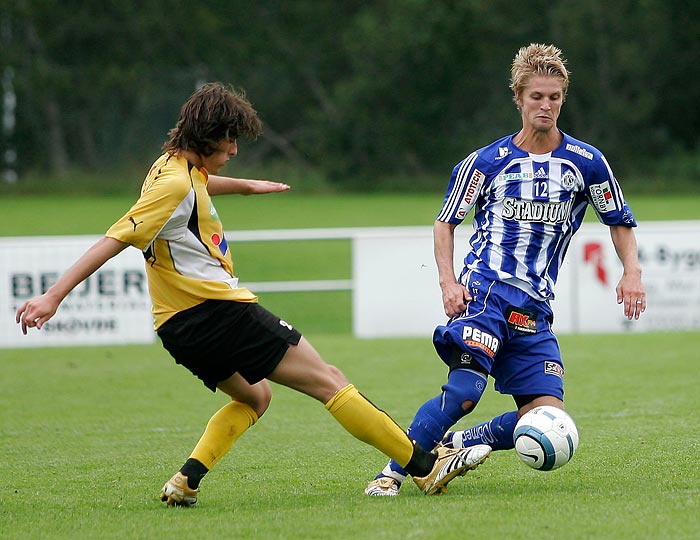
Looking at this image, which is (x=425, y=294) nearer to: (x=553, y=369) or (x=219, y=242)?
(x=553, y=369)

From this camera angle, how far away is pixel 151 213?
4.59m

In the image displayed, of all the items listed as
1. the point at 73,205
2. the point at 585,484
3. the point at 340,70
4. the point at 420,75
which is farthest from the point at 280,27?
the point at 585,484

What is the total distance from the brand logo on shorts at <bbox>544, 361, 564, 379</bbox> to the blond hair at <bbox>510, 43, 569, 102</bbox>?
1.20 metres

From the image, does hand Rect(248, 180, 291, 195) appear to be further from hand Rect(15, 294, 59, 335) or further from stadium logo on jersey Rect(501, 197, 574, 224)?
hand Rect(15, 294, 59, 335)

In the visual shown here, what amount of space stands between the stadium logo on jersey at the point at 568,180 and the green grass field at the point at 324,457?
1332 mm

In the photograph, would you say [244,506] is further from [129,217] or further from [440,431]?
[129,217]

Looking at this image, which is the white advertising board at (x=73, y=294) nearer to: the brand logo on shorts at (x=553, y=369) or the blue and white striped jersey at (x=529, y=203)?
the blue and white striped jersey at (x=529, y=203)

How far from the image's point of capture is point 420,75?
3916 centimetres

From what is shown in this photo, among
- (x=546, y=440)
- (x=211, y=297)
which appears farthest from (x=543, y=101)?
(x=211, y=297)

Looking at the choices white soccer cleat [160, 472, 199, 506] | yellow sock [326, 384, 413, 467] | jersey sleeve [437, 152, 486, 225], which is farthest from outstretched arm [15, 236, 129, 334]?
jersey sleeve [437, 152, 486, 225]

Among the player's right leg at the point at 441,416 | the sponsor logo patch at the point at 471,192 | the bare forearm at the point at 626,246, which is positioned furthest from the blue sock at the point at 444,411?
the bare forearm at the point at 626,246

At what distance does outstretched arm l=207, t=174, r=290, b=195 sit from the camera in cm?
526

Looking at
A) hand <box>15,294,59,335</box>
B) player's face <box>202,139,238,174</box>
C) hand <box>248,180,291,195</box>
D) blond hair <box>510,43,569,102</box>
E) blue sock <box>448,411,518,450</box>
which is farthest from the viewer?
hand <box>248,180,291,195</box>

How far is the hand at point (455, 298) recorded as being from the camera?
5.05 meters
